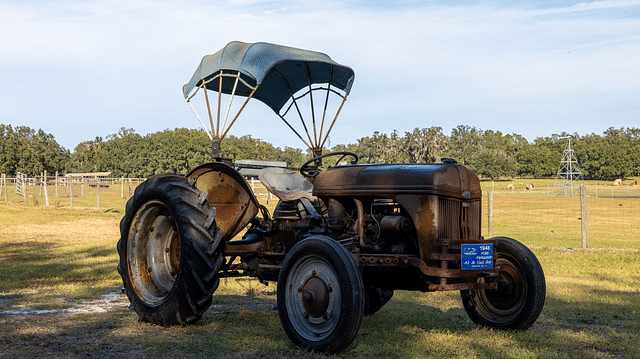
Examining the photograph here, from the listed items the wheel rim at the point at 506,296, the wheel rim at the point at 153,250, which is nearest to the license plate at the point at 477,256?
the wheel rim at the point at 506,296

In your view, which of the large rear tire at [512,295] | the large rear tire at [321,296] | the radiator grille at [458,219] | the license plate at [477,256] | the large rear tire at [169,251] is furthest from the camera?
the large rear tire at [169,251]

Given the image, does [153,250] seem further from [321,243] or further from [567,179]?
[567,179]

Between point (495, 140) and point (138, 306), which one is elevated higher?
point (495, 140)

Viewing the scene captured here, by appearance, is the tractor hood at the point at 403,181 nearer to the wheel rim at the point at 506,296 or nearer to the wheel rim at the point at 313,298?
the wheel rim at the point at 313,298

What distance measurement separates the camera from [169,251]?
658cm

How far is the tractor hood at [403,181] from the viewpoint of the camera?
16.6ft

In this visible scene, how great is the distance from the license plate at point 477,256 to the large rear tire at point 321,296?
3.12ft

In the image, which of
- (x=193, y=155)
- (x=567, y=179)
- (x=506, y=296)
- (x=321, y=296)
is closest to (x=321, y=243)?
(x=321, y=296)

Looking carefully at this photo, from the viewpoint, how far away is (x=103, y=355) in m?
4.65

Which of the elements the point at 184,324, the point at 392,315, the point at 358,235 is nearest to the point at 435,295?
the point at 392,315

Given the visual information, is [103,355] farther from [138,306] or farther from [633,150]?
[633,150]

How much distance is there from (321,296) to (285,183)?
1967 mm

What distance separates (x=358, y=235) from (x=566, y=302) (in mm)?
3492

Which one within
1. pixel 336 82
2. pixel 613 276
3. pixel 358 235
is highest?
pixel 336 82
